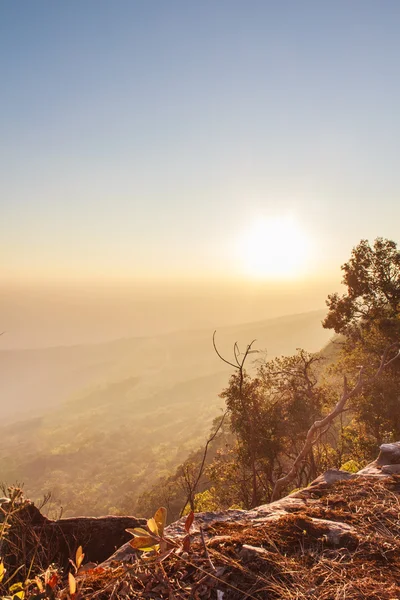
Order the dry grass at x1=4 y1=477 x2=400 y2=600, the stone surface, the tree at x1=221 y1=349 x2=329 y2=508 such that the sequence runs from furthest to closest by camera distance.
→ the tree at x1=221 y1=349 x2=329 y2=508 < the stone surface < the dry grass at x1=4 y1=477 x2=400 y2=600

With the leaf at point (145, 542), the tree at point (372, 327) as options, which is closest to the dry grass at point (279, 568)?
the leaf at point (145, 542)

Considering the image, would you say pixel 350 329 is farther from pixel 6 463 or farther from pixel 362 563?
pixel 6 463

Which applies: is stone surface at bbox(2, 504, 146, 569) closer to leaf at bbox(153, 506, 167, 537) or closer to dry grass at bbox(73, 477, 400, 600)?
dry grass at bbox(73, 477, 400, 600)

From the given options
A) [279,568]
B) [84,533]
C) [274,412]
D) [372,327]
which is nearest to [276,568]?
[279,568]

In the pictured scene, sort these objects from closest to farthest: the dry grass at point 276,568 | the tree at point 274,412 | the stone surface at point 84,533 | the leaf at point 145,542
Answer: the leaf at point 145,542
the dry grass at point 276,568
the stone surface at point 84,533
the tree at point 274,412

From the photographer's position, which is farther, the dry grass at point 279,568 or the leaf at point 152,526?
the dry grass at point 279,568

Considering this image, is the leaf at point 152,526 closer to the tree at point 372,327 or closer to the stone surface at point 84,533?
the stone surface at point 84,533

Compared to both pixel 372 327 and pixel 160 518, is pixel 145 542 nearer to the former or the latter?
pixel 160 518

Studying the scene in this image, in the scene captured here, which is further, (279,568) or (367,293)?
(367,293)

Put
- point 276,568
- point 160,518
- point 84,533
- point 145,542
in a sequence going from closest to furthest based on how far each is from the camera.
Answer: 1. point 145,542
2. point 160,518
3. point 276,568
4. point 84,533

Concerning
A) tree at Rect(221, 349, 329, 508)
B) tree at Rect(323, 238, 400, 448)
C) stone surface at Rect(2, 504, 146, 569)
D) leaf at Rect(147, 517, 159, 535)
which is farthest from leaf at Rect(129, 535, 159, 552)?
tree at Rect(323, 238, 400, 448)

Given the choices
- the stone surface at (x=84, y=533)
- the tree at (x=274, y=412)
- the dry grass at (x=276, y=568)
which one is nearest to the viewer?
the dry grass at (x=276, y=568)

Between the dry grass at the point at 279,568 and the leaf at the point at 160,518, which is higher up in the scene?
the leaf at the point at 160,518

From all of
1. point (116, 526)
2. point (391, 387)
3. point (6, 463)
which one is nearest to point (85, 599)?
point (116, 526)
